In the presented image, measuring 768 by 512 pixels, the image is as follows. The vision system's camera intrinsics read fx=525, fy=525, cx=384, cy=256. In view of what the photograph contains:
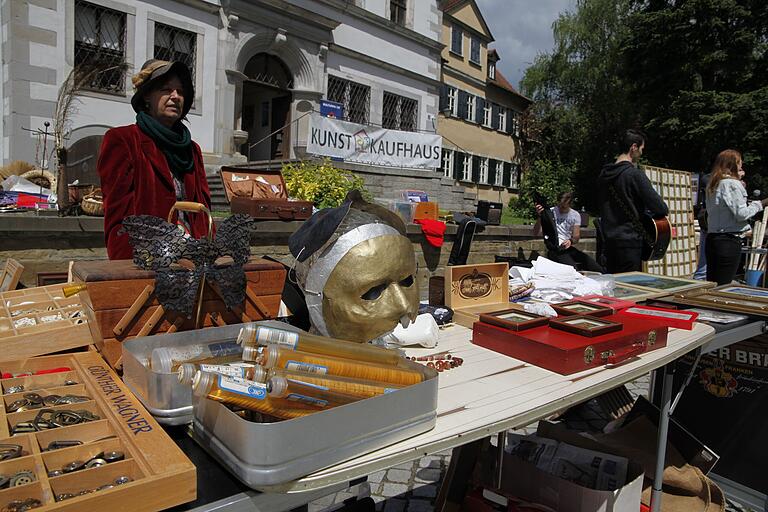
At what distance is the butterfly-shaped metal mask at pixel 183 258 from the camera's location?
137cm

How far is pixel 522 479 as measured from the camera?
6.53 feet

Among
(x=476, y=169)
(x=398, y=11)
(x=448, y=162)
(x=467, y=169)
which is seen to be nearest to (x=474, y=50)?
(x=476, y=169)

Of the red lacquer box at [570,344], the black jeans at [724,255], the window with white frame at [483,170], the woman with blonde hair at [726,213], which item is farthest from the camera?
the window with white frame at [483,170]

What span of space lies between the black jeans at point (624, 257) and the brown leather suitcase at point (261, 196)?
2.95 meters

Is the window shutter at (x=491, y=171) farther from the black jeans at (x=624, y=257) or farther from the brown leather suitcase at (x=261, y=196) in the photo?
the black jeans at (x=624, y=257)

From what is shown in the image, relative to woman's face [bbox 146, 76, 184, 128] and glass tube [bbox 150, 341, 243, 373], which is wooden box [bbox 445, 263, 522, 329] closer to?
glass tube [bbox 150, 341, 243, 373]

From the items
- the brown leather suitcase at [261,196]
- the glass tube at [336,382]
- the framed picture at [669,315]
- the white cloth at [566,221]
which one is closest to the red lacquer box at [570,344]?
the framed picture at [669,315]

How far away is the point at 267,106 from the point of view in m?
16.3

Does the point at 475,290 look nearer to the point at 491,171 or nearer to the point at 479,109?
the point at 479,109

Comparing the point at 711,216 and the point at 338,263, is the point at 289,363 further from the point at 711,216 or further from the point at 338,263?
the point at 711,216

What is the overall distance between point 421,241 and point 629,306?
4505 mm

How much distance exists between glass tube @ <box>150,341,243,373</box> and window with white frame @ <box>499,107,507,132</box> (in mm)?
28021

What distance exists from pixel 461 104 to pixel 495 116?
424 cm

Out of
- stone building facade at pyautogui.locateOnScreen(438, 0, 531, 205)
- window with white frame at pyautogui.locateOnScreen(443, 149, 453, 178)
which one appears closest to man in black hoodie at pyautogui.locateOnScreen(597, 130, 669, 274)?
stone building facade at pyautogui.locateOnScreen(438, 0, 531, 205)
